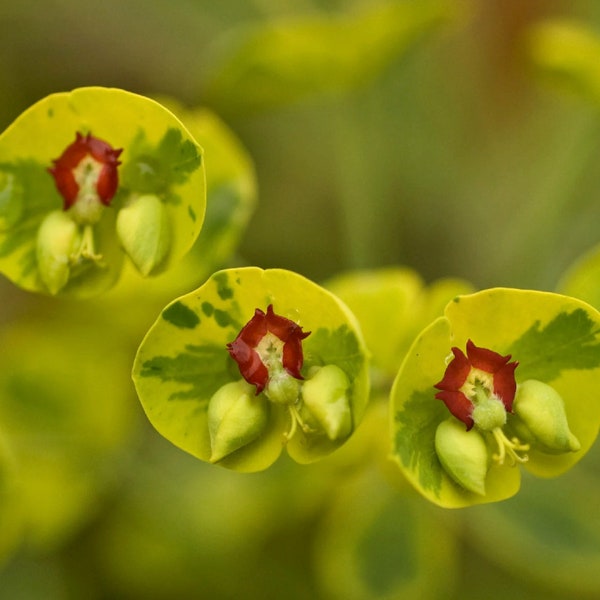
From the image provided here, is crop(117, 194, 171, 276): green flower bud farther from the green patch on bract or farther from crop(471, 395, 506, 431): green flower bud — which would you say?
crop(471, 395, 506, 431): green flower bud

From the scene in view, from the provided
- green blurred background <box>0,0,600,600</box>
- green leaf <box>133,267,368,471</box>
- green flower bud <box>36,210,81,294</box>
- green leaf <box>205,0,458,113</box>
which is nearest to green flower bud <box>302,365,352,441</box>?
green leaf <box>133,267,368,471</box>

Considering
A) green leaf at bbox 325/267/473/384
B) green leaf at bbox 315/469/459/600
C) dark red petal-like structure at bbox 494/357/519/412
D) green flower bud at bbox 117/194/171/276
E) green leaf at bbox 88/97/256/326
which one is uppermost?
green flower bud at bbox 117/194/171/276

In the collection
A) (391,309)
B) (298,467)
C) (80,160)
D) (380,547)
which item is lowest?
(380,547)

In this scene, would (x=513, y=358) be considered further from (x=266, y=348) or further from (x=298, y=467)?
(x=298, y=467)

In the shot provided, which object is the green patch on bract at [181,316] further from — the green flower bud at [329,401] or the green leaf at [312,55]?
the green leaf at [312,55]

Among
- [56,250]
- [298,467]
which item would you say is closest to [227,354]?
[56,250]

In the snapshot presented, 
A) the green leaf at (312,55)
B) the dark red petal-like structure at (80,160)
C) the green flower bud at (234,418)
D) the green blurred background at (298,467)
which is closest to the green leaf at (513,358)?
the green flower bud at (234,418)

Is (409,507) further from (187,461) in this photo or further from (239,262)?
(239,262)
